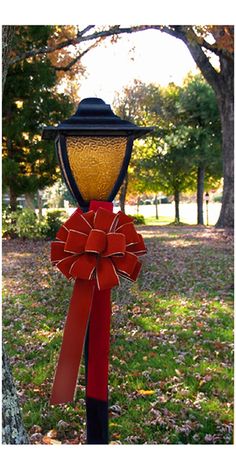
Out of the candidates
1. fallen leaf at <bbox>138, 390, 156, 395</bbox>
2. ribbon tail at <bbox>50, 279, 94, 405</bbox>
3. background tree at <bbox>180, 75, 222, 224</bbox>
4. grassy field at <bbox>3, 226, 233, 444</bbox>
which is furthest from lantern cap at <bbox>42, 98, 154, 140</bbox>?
background tree at <bbox>180, 75, 222, 224</bbox>

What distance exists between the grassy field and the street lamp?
3.45 feet

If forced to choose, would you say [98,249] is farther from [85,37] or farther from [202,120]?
[202,120]

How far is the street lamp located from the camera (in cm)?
189

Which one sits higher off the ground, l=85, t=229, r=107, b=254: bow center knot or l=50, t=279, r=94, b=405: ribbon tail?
l=85, t=229, r=107, b=254: bow center knot

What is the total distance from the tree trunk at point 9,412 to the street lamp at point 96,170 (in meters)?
0.49

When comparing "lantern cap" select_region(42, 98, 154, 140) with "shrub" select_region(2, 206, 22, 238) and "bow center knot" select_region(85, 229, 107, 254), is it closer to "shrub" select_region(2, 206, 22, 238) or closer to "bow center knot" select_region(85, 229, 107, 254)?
"bow center knot" select_region(85, 229, 107, 254)

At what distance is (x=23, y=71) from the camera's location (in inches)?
434

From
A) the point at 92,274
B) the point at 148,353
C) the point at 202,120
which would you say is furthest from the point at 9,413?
the point at 202,120

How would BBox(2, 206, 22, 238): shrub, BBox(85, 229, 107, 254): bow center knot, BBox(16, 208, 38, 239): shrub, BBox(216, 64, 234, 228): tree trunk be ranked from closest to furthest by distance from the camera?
BBox(85, 229, 107, 254): bow center knot
BBox(16, 208, 38, 239): shrub
BBox(2, 206, 22, 238): shrub
BBox(216, 64, 234, 228): tree trunk

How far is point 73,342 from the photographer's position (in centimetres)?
185

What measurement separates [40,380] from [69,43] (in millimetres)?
7907

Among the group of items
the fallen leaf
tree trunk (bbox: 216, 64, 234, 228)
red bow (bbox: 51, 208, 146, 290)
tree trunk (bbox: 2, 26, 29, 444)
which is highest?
tree trunk (bbox: 216, 64, 234, 228)

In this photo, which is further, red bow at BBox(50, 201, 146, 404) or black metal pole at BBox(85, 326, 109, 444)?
black metal pole at BBox(85, 326, 109, 444)

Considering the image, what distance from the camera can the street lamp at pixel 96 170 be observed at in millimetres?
1887
